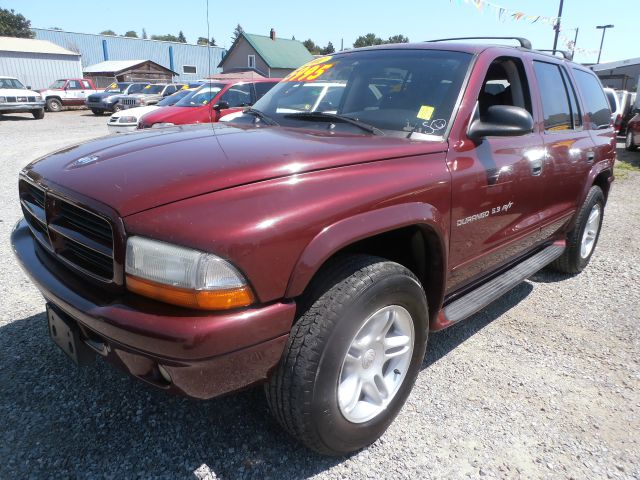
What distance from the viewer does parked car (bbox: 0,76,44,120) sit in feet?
64.2

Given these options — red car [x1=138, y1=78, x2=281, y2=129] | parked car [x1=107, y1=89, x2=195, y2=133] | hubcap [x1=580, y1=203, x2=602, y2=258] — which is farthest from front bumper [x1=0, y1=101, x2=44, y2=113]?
hubcap [x1=580, y1=203, x2=602, y2=258]

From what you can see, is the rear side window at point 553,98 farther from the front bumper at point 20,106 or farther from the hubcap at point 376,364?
the front bumper at point 20,106

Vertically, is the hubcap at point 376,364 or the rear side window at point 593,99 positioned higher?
the rear side window at point 593,99

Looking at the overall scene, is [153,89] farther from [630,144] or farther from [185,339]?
[185,339]

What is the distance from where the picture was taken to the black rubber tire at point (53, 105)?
24781 mm

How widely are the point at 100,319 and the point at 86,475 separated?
0.81 metres

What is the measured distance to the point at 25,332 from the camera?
302 cm

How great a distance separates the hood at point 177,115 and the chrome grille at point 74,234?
7.74 metres

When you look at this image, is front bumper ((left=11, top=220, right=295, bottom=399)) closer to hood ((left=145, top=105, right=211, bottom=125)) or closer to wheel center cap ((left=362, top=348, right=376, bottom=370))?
wheel center cap ((left=362, top=348, right=376, bottom=370))

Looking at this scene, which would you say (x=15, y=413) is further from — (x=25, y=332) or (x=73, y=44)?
(x=73, y=44)

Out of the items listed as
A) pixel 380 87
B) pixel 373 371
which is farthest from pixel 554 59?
pixel 373 371

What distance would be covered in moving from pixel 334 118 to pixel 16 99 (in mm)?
22186

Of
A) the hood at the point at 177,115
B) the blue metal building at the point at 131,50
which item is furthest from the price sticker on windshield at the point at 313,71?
the blue metal building at the point at 131,50

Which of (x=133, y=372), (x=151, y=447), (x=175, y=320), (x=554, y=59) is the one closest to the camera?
(x=175, y=320)
